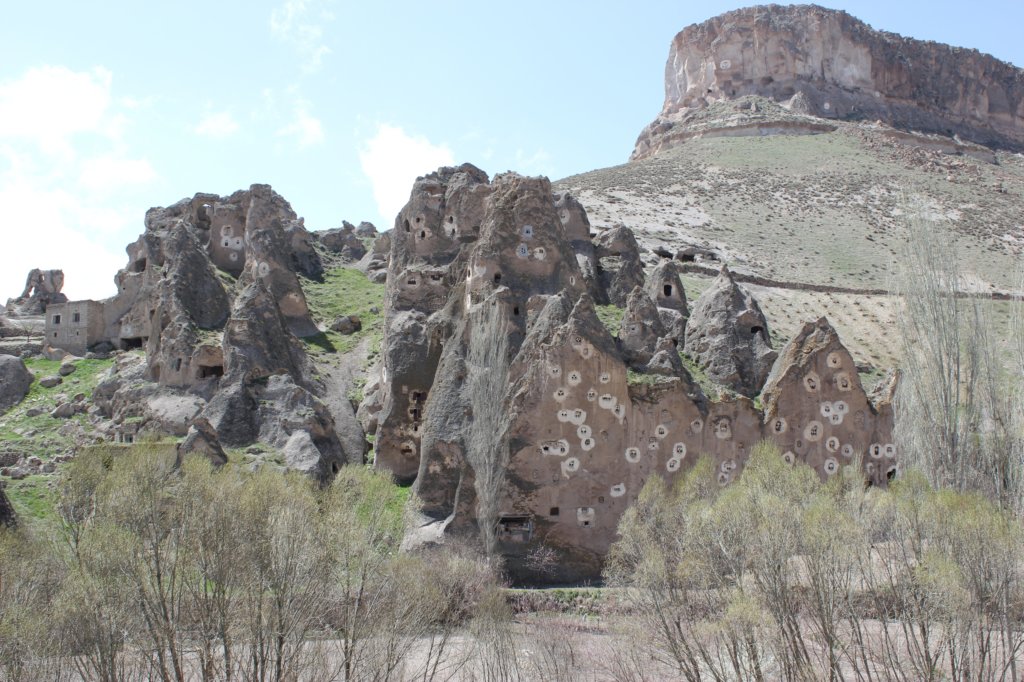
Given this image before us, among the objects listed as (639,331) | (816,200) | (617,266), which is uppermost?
(816,200)

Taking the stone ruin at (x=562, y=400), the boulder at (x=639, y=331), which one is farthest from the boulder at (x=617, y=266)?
the boulder at (x=639, y=331)

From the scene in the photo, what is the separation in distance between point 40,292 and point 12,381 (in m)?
16.6

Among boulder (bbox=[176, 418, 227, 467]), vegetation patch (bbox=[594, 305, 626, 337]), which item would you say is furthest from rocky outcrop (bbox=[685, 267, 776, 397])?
boulder (bbox=[176, 418, 227, 467])

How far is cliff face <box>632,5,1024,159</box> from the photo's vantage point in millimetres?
160500

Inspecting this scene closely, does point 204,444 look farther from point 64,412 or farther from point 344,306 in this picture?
point 344,306

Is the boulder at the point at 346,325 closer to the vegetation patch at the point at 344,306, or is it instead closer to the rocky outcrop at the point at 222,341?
the vegetation patch at the point at 344,306

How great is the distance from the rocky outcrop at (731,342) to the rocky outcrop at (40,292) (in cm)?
4308

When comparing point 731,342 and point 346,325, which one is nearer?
point 731,342

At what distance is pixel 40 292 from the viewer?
2660 inches

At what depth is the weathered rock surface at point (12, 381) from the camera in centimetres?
5169

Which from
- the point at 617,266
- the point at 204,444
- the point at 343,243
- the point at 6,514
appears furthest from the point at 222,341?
the point at 343,243

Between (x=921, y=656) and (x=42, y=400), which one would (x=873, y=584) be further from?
(x=42, y=400)

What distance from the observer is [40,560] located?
2369 centimetres

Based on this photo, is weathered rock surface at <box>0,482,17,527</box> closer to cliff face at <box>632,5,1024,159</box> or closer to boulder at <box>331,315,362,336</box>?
boulder at <box>331,315,362,336</box>
